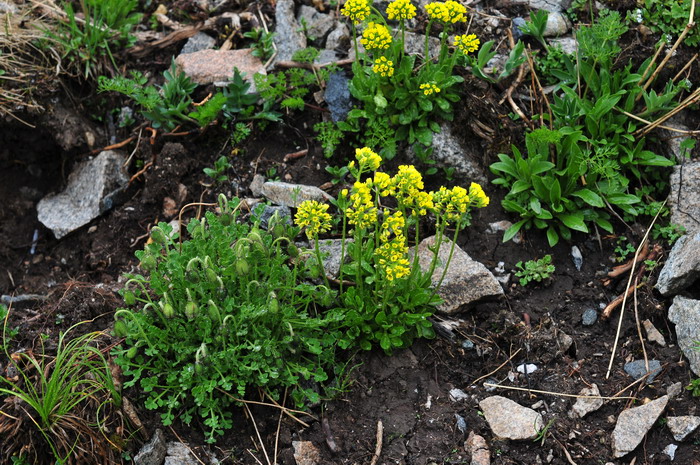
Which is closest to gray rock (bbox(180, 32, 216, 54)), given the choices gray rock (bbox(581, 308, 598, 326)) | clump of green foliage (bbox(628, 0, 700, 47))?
clump of green foliage (bbox(628, 0, 700, 47))

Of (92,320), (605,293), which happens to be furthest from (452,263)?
(92,320)

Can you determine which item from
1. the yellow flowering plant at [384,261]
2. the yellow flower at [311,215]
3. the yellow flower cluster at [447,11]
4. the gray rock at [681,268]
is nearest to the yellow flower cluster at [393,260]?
the yellow flowering plant at [384,261]

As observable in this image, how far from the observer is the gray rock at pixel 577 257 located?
160 inches

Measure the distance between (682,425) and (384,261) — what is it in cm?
157

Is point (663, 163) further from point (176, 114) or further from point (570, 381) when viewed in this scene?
point (176, 114)

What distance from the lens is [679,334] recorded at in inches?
143

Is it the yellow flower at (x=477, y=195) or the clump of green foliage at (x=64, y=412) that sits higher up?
the yellow flower at (x=477, y=195)

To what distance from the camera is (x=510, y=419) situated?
3.38 meters

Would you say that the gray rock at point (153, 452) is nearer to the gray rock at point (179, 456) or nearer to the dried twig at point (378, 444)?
the gray rock at point (179, 456)

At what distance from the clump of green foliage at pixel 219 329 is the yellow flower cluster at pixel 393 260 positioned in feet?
1.13

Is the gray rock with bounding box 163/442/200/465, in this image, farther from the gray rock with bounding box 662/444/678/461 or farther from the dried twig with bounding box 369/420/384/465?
the gray rock with bounding box 662/444/678/461

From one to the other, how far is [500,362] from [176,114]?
8.30ft

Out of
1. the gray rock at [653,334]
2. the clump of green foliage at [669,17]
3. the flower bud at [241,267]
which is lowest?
the gray rock at [653,334]

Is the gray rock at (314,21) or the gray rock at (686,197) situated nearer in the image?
the gray rock at (686,197)
